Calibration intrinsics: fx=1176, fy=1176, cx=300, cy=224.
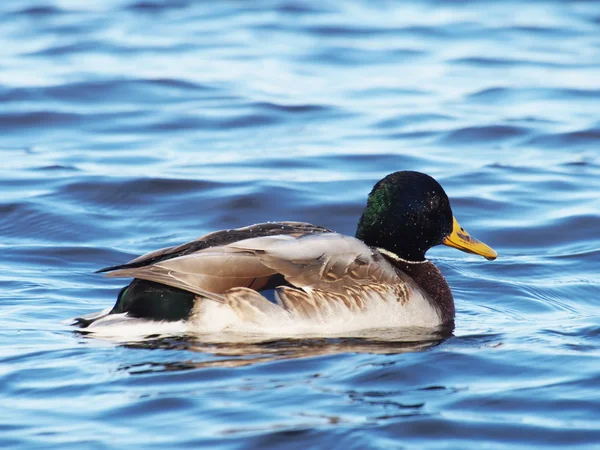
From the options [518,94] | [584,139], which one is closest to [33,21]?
[518,94]

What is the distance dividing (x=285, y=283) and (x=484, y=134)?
6992 millimetres

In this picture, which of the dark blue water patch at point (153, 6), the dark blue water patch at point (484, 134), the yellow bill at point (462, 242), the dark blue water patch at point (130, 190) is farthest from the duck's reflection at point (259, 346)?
the dark blue water patch at point (153, 6)

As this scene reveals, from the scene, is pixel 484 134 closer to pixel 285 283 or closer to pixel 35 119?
pixel 35 119

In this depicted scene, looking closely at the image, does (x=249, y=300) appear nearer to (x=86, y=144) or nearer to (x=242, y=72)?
(x=86, y=144)

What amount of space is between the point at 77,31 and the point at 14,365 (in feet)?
42.7

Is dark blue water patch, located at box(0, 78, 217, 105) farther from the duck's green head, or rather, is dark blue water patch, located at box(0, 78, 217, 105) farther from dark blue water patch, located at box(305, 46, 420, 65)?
the duck's green head

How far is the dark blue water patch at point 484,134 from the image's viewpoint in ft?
43.1

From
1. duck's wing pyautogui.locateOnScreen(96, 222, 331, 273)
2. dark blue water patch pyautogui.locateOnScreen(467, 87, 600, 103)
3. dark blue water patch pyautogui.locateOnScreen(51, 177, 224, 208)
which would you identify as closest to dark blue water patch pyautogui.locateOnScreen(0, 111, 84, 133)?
dark blue water patch pyautogui.locateOnScreen(51, 177, 224, 208)

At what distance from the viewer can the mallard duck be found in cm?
668

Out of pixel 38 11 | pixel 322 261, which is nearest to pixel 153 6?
pixel 38 11

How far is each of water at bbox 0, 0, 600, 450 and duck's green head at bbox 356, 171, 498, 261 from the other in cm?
61

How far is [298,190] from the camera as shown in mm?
11109

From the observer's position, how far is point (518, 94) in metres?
15.2

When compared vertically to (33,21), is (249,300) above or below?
below
